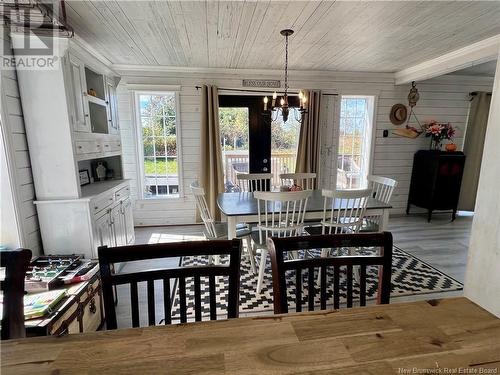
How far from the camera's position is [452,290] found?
2.49 metres

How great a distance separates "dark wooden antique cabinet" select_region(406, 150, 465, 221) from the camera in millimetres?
4340

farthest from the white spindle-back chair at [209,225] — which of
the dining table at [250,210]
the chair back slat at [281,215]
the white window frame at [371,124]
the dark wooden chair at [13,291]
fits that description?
the white window frame at [371,124]

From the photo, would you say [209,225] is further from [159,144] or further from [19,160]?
[159,144]

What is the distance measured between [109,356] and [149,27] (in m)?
2.82

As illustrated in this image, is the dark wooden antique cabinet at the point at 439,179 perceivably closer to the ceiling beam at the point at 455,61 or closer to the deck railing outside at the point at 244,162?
the ceiling beam at the point at 455,61

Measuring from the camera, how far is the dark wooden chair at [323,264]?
0.97 meters

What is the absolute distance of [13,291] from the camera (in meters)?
0.79

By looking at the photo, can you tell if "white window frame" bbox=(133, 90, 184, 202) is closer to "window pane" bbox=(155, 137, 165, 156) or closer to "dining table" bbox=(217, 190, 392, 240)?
"window pane" bbox=(155, 137, 165, 156)

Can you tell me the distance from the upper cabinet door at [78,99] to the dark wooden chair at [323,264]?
214 centimetres

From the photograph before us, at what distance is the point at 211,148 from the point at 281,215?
215cm

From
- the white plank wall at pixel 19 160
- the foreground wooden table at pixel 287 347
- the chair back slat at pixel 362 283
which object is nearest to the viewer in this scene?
Answer: the foreground wooden table at pixel 287 347

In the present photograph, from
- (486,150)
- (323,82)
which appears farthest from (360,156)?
(486,150)

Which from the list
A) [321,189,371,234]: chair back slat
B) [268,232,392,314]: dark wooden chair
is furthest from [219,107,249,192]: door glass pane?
[268,232,392,314]: dark wooden chair

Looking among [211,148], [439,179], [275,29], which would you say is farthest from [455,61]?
[211,148]
